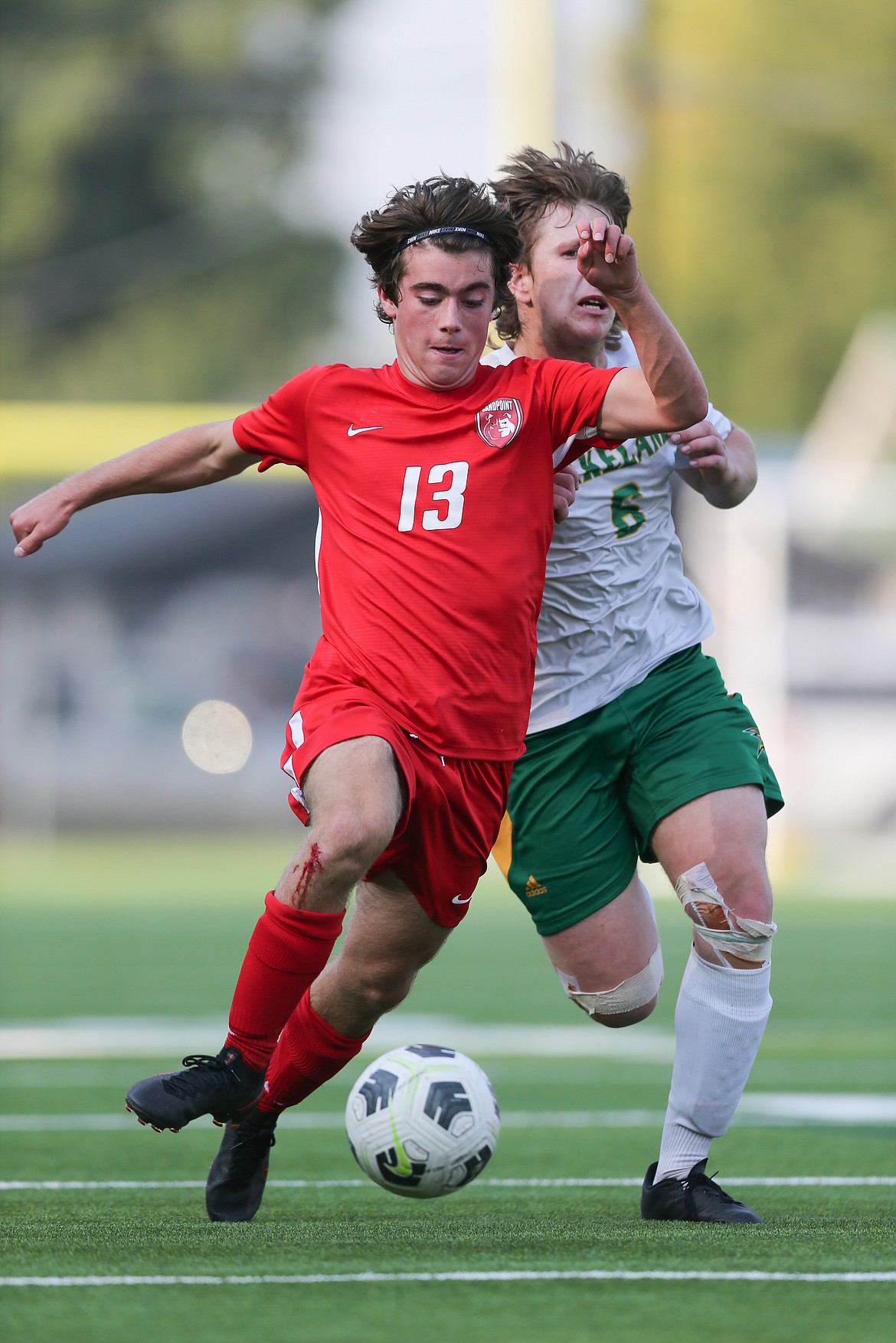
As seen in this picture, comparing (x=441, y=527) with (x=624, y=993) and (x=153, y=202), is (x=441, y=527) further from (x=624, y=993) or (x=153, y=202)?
(x=153, y=202)

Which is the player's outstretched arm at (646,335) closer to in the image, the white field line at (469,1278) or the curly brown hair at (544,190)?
the curly brown hair at (544,190)

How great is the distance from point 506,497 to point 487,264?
1.61 ft

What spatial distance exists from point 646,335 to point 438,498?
544mm

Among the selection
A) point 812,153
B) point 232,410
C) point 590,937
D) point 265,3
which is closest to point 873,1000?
point 590,937

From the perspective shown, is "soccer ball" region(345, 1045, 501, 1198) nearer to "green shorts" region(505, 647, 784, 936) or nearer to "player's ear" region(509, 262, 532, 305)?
"green shorts" region(505, 647, 784, 936)

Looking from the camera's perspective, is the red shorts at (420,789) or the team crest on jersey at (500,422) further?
the team crest on jersey at (500,422)

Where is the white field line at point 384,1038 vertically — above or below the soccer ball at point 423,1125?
below

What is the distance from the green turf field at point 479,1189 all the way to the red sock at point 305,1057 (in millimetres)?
250

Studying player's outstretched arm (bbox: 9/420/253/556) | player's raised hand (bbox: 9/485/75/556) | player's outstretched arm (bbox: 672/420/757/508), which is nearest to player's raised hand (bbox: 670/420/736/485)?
player's outstretched arm (bbox: 672/420/757/508)

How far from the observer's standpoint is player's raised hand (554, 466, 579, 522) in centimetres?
457

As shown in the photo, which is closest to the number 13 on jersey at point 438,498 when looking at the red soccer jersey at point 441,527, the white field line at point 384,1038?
the red soccer jersey at point 441,527

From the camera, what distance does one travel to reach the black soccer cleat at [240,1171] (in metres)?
4.34

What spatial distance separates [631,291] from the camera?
412 centimetres

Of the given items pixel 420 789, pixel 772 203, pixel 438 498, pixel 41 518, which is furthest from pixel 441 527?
pixel 772 203
